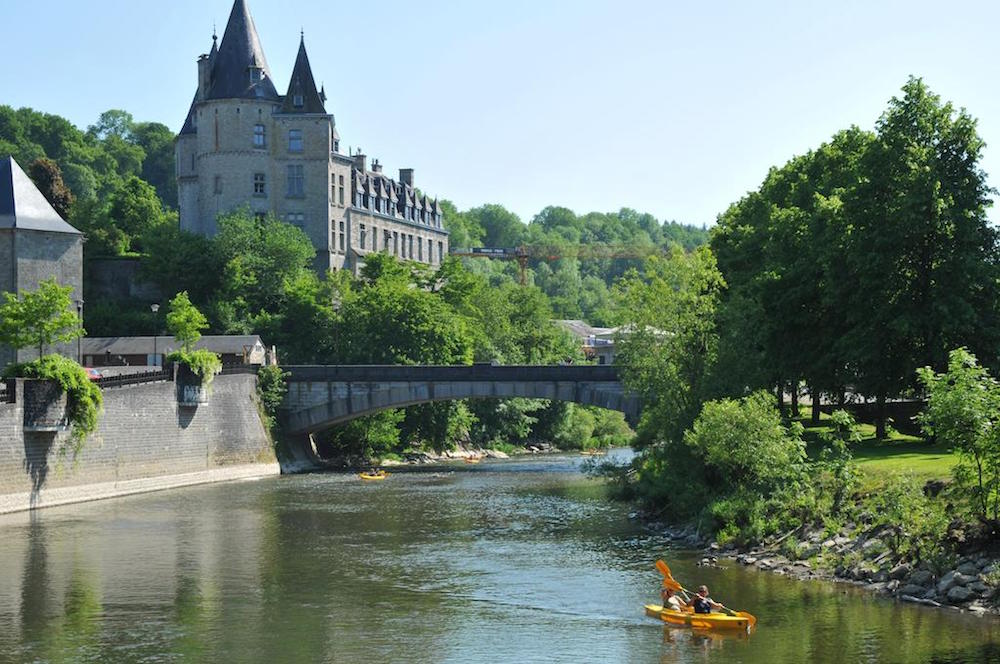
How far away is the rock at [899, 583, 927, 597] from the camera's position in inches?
1446

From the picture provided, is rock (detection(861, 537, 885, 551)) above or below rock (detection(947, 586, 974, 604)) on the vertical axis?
above

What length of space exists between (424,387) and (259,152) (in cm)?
3848

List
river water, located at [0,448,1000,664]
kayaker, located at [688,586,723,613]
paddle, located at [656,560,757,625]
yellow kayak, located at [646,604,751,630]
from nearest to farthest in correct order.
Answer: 1. river water, located at [0,448,1000,664]
2. yellow kayak, located at [646,604,751,630]
3. paddle, located at [656,560,757,625]
4. kayaker, located at [688,586,723,613]

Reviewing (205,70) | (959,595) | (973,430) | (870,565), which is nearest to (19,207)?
(205,70)

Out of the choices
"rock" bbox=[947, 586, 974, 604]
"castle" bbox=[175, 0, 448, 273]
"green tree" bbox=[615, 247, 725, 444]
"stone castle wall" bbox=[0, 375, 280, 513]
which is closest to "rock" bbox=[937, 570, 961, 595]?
"rock" bbox=[947, 586, 974, 604]

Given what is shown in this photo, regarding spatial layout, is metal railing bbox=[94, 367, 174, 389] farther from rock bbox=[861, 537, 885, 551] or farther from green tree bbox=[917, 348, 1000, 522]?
green tree bbox=[917, 348, 1000, 522]

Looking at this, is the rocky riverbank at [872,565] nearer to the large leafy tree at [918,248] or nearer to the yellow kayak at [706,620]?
the yellow kayak at [706,620]

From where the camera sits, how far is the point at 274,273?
341 ft

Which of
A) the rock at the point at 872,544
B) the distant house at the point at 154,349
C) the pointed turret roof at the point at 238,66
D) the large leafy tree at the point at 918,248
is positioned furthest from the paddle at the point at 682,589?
the pointed turret roof at the point at 238,66

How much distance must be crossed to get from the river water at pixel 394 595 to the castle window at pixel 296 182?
57463mm

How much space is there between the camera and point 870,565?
3934 cm

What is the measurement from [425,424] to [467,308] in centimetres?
2004

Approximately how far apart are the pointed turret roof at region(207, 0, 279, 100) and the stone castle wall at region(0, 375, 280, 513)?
119ft

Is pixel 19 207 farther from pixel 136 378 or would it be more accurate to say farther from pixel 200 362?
pixel 136 378
